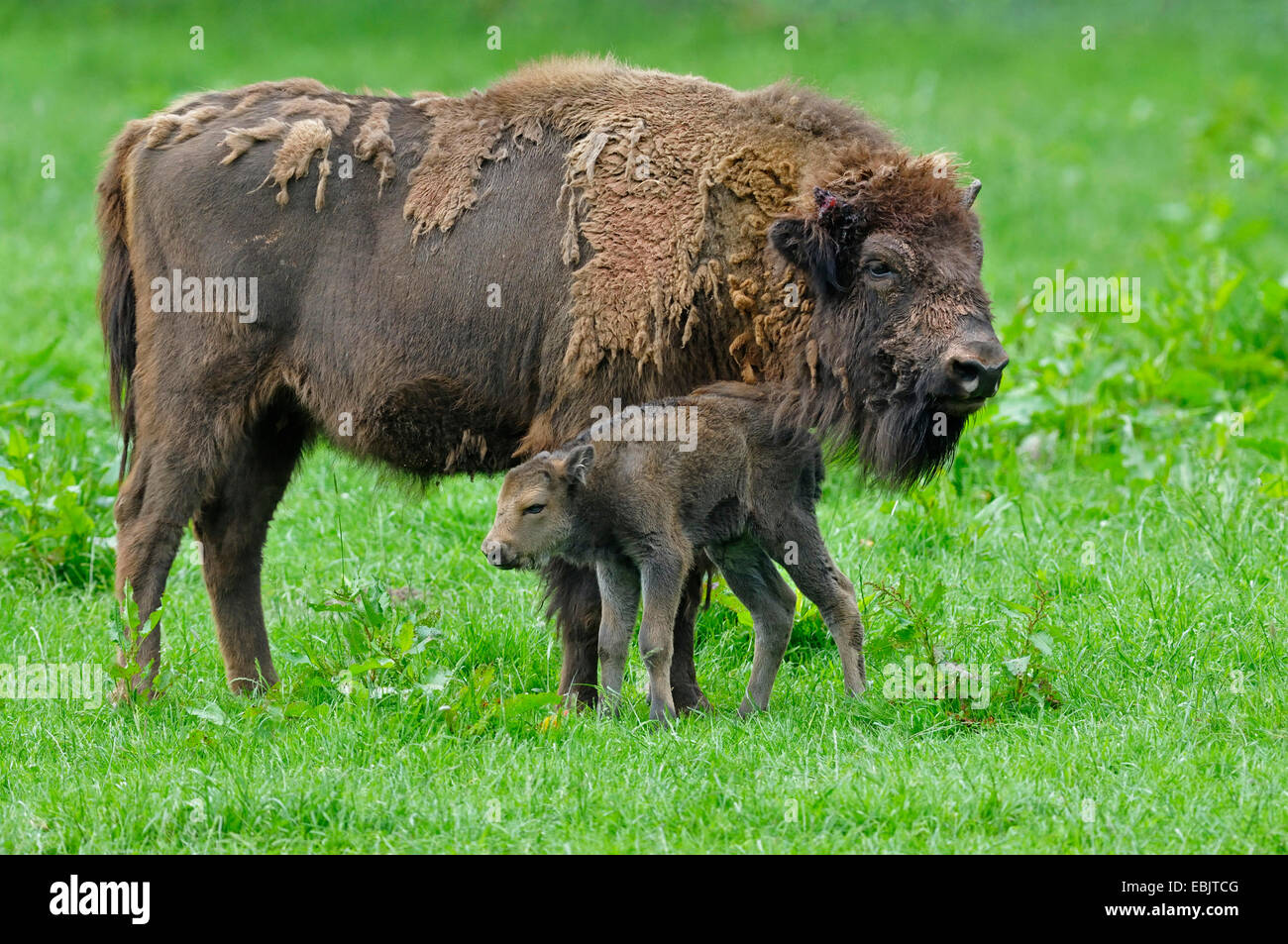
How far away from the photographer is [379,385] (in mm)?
6020

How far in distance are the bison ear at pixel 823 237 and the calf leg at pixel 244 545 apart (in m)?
2.24

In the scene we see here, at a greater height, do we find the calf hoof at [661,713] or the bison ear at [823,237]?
the bison ear at [823,237]

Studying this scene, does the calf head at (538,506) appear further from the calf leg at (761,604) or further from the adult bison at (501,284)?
the calf leg at (761,604)

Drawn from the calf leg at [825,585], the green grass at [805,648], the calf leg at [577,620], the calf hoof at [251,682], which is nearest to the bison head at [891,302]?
the calf leg at [825,585]

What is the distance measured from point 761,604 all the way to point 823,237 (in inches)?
53.6

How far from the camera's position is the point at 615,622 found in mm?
5676

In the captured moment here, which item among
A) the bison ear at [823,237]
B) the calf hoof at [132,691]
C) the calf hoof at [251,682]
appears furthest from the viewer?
the calf hoof at [251,682]

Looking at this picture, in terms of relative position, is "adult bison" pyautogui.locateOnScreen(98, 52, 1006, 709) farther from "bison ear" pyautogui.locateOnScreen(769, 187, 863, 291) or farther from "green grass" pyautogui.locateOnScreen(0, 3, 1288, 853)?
"green grass" pyautogui.locateOnScreen(0, 3, 1288, 853)

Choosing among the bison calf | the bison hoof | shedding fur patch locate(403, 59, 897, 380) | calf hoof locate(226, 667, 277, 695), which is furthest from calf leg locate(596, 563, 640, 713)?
calf hoof locate(226, 667, 277, 695)

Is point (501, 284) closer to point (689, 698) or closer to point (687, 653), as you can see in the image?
point (687, 653)

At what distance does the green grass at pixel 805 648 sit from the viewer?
4.75 meters
